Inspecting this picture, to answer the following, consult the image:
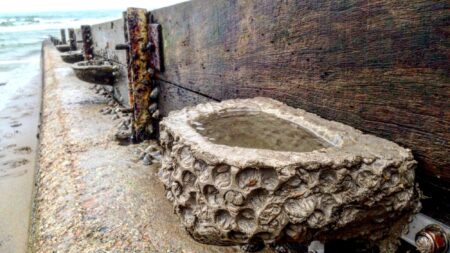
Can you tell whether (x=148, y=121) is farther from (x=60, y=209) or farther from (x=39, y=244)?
(x=39, y=244)

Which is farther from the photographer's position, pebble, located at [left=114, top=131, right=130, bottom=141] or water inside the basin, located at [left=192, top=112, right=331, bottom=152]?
pebble, located at [left=114, top=131, right=130, bottom=141]

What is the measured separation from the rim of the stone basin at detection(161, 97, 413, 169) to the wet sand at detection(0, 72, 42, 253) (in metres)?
1.92

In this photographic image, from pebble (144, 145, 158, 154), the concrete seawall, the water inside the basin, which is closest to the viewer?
the water inside the basin

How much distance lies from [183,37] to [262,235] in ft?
6.80

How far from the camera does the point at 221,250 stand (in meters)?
1.56

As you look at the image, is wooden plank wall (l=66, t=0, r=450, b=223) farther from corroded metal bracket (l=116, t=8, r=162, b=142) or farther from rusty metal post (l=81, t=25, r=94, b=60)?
rusty metal post (l=81, t=25, r=94, b=60)

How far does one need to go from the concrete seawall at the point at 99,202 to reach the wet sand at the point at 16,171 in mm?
559

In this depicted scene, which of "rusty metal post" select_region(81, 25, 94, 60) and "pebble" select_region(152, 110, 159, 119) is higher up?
"rusty metal post" select_region(81, 25, 94, 60)

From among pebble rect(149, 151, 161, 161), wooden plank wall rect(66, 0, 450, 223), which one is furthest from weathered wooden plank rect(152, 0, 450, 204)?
pebble rect(149, 151, 161, 161)

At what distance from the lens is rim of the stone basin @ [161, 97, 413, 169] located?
40.2 inches

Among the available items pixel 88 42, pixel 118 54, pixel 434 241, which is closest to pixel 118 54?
pixel 118 54

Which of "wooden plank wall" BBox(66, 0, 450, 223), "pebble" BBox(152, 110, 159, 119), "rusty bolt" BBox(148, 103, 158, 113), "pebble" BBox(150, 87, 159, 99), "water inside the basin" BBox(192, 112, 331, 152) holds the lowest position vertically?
"pebble" BBox(152, 110, 159, 119)

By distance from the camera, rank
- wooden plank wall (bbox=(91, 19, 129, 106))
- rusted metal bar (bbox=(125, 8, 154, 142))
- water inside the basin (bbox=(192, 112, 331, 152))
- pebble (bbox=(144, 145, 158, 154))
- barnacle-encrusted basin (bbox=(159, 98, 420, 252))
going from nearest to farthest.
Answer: barnacle-encrusted basin (bbox=(159, 98, 420, 252)), water inside the basin (bbox=(192, 112, 331, 152)), pebble (bbox=(144, 145, 158, 154)), rusted metal bar (bbox=(125, 8, 154, 142)), wooden plank wall (bbox=(91, 19, 129, 106))

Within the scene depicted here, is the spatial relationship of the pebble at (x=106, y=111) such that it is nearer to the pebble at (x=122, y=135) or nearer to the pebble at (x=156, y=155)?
the pebble at (x=122, y=135)
